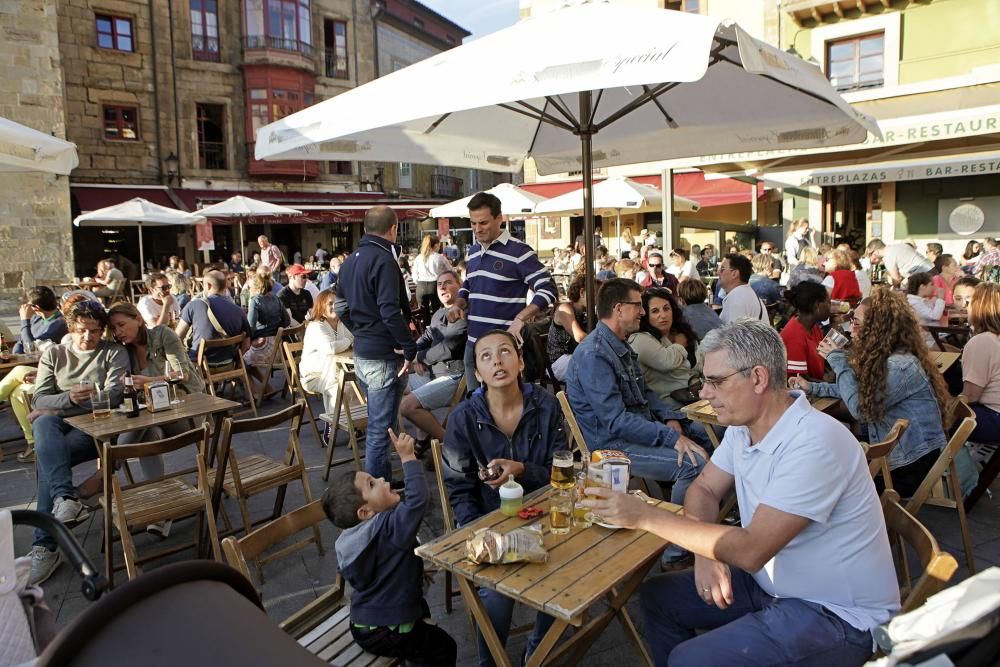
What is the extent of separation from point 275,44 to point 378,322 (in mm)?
24834

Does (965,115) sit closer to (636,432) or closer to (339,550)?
(636,432)

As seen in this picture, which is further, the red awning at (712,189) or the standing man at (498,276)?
the red awning at (712,189)

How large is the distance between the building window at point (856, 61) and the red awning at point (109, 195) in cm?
1996

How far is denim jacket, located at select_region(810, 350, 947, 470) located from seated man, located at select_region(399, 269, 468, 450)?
2696mm

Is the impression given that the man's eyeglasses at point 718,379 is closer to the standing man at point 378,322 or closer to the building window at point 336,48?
the standing man at point 378,322

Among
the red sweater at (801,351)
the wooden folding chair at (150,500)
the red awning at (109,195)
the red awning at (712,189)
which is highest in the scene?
the red awning at (109,195)

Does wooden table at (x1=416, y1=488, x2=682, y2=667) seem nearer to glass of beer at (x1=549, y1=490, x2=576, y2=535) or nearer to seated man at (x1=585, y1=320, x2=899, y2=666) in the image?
glass of beer at (x1=549, y1=490, x2=576, y2=535)

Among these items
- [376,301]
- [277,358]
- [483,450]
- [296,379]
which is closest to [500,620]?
[483,450]

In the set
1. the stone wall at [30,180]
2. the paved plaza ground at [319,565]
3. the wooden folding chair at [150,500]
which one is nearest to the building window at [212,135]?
the stone wall at [30,180]

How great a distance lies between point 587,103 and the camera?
14.8 ft

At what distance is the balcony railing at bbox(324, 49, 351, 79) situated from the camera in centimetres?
2802

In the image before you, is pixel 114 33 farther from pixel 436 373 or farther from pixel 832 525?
pixel 832 525

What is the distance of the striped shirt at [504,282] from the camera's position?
4.64 m

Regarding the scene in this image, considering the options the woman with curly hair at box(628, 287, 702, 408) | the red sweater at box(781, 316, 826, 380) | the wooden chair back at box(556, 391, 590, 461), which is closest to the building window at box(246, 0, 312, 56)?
the woman with curly hair at box(628, 287, 702, 408)
